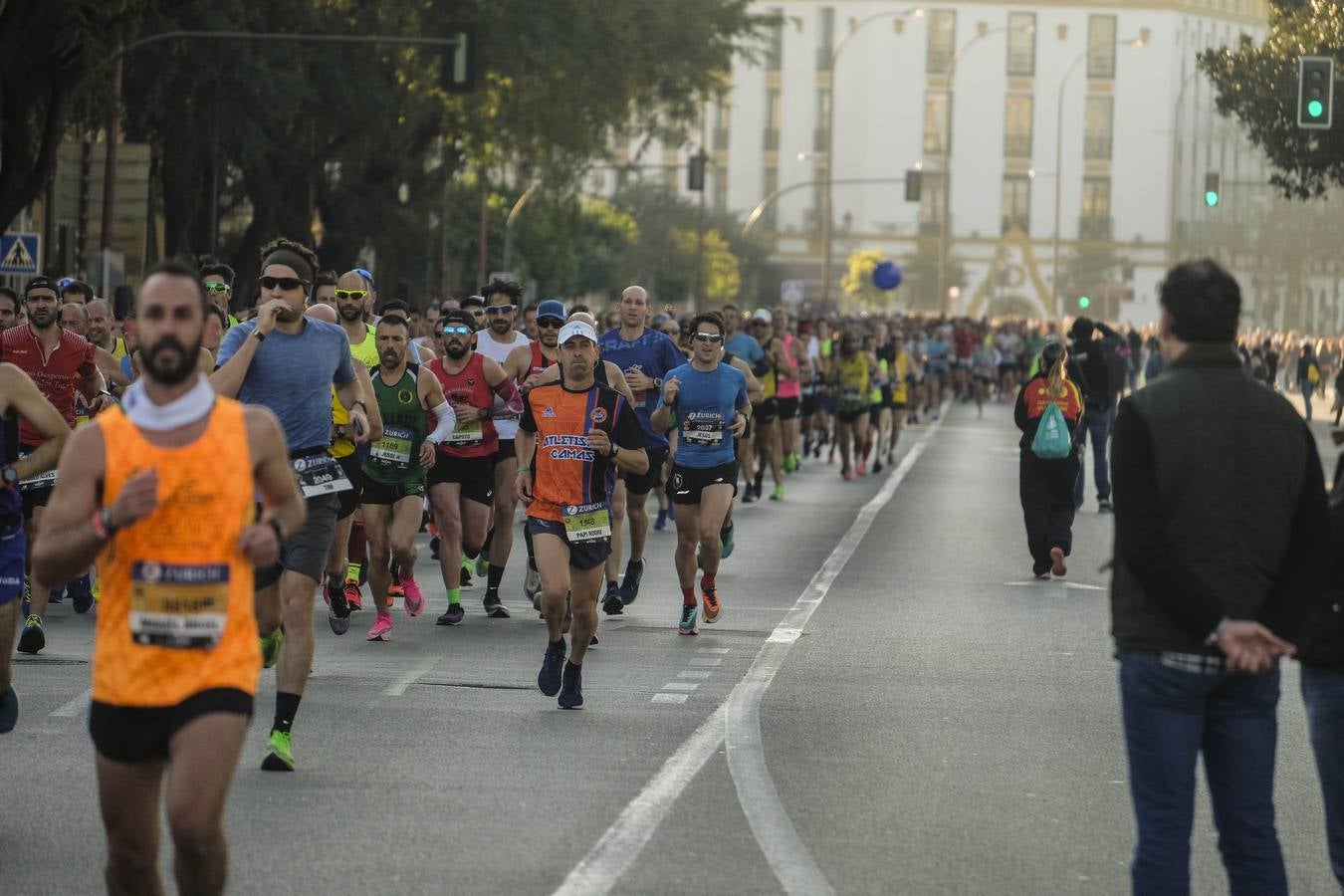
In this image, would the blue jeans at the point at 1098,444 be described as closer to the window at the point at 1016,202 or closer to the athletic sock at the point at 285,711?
the athletic sock at the point at 285,711

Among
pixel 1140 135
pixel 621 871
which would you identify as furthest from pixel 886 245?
pixel 621 871

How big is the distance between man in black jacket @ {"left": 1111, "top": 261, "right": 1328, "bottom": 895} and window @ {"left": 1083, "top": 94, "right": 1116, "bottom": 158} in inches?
4488

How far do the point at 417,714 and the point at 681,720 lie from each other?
3.66 ft

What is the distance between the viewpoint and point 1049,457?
669 inches

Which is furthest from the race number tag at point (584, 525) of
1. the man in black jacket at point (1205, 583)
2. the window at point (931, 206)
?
the window at point (931, 206)

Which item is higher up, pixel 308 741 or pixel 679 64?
pixel 679 64

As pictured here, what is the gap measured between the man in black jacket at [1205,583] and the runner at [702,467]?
7779 millimetres

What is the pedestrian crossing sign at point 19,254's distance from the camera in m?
26.9

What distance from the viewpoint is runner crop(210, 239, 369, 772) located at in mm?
9086

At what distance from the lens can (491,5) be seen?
37.4 metres

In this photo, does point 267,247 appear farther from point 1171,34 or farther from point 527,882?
point 1171,34

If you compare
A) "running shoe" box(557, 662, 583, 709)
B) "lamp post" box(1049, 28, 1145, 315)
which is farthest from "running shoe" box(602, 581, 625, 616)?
"lamp post" box(1049, 28, 1145, 315)

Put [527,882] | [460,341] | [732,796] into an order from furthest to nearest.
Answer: [460,341], [732,796], [527,882]

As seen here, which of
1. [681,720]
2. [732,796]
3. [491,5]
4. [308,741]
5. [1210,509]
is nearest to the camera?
[1210,509]
